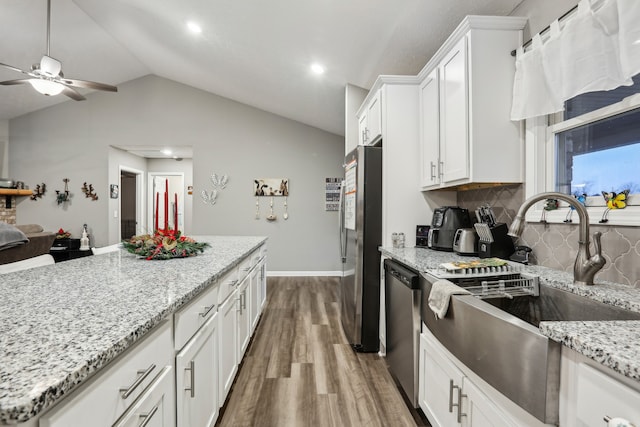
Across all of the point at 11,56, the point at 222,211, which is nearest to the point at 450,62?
the point at 222,211

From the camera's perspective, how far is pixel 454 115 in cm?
191

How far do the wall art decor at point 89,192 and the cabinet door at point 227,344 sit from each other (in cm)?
500

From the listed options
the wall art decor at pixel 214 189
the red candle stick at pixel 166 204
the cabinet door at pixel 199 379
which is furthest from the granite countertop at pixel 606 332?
the wall art decor at pixel 214 189

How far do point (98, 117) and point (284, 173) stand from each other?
→ 133 inches

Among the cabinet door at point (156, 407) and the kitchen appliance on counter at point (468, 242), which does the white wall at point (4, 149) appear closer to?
the cabinet door at point (156, 407)

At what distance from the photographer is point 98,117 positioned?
18.0ft

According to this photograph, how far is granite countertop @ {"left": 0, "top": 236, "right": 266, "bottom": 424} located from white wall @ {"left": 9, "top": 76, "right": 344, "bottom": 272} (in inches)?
156

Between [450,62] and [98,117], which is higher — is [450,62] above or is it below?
below

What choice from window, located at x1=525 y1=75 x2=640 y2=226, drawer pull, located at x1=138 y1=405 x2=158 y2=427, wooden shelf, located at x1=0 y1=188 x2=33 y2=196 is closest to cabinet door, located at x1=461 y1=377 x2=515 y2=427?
window, located at x1=525 y1=75 x2=640 y2=226

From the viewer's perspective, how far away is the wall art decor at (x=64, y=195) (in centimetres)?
542

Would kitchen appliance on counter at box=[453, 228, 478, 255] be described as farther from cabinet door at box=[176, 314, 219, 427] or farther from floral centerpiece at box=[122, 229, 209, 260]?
floral centerpiece at box=[122, 229, 209, 260]

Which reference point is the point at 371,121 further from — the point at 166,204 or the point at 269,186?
the point at 269,186

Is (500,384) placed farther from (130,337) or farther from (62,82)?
(62,82)

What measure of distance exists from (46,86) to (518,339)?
4159 millimetres
